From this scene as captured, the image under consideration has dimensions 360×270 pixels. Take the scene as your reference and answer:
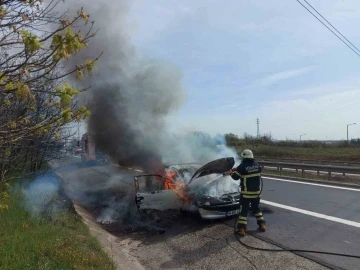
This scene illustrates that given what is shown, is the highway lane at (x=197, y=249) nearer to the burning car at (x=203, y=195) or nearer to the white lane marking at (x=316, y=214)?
the burning car at (x=203, y=195)

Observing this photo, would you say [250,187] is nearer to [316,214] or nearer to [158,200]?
[316,214]

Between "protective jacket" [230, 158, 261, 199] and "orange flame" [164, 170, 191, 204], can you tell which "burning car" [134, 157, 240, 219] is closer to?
"orange flame" [164, 170, 191, 204]

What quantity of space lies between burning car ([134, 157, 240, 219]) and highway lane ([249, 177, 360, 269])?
2.41 ft

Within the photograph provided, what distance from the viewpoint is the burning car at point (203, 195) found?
26.1 ft

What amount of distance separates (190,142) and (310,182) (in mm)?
5037

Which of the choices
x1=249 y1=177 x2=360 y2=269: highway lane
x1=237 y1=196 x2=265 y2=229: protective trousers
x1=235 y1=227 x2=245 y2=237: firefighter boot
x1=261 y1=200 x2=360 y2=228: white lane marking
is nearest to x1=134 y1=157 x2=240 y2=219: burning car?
x1=249 y1=177 x2=360 y2=269: highway lane

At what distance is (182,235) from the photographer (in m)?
7.52

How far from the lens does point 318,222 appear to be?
24.6ft

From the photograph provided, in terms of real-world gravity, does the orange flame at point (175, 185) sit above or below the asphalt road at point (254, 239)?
above

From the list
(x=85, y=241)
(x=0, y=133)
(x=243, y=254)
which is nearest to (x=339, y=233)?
(x=243, y=254)

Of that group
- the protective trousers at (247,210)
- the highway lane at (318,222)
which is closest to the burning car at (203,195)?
the highway lane at (318,222)

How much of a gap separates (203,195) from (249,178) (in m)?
1.30

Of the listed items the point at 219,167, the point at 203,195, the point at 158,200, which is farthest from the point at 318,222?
the point at 158,200

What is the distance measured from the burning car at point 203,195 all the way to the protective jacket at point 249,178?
893mm
